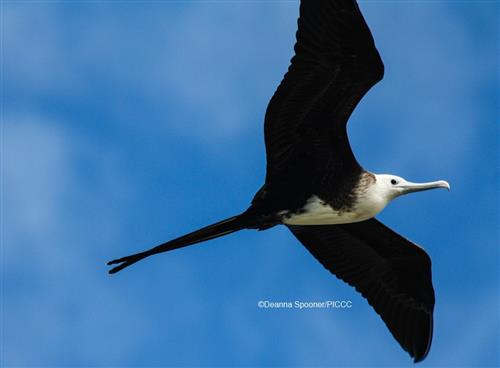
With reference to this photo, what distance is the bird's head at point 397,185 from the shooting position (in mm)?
6082

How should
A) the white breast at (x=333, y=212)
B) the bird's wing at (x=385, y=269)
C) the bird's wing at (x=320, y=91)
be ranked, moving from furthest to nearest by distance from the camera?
the bird's wing at (x=385, y=269)
the white breast at (x=333, y=212)
the bird's wing at (x=320, y=91)

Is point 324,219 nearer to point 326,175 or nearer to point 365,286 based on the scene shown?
point 326,175

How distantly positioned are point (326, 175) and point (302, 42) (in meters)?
0.84

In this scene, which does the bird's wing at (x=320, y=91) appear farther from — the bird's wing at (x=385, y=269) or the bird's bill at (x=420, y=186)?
the bird's wing at (x=385, y=269)

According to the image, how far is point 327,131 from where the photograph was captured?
5.84m

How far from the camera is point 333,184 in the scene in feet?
19.5

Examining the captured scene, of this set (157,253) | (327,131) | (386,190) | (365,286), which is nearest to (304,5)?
(327,131)

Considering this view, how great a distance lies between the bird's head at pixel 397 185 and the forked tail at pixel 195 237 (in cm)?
88

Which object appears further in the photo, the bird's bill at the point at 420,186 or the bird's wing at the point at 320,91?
the bird's bill at the point at 420,186

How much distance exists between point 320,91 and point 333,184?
1.96 feet

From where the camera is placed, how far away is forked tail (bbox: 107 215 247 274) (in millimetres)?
5762

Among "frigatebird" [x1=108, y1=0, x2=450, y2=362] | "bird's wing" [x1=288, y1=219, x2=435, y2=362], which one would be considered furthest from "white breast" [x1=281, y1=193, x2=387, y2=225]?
"bird's wing" [x1=288, y1=219, x2=435, y2=362]

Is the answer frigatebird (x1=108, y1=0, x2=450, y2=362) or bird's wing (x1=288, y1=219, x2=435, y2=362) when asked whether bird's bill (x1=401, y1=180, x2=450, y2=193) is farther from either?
bird's wing (x1=288, y1=219, x2=435, y2=362)

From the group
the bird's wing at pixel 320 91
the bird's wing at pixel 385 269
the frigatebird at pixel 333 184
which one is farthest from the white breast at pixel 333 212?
the bird's wing at pixel 385 269
